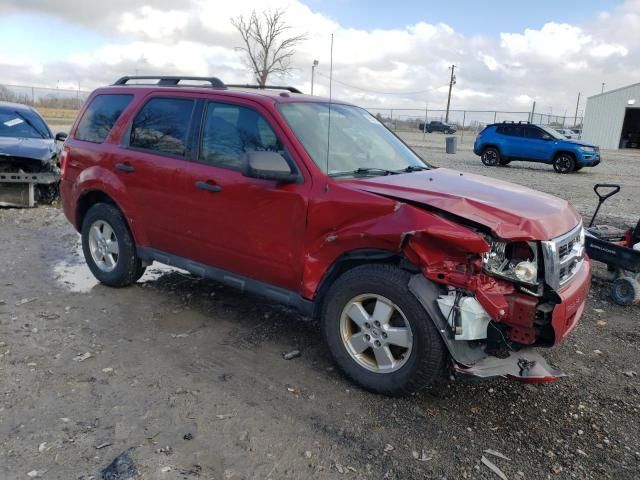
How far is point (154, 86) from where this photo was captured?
5.07 metres

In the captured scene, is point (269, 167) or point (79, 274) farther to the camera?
point (79, 274)

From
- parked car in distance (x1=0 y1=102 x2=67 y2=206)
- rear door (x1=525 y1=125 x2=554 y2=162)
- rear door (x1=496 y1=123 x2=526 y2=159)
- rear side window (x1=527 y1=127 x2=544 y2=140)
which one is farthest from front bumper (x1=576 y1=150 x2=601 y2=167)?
parked car in distance (x1=0 y1=102 x2=67 y2=206)

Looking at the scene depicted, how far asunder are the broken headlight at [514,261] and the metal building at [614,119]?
4169 cm

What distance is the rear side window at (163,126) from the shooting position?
457cm

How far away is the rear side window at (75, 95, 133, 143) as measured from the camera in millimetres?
5234

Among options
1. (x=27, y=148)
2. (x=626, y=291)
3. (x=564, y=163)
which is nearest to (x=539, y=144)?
(x=564, y=163)

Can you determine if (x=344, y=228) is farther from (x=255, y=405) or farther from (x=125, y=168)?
(x=125, y=168)

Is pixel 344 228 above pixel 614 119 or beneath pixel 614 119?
beneath

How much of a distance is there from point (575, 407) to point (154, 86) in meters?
4.38

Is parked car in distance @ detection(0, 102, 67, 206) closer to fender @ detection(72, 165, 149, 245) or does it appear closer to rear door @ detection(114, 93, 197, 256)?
fender @ detection(72, 165, 149, 245)

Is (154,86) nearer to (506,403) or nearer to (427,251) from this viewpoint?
(427,251)

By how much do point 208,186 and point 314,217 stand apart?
3.47ft

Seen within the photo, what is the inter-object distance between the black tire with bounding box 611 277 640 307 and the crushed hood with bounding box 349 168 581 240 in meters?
1.93

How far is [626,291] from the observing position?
5359 mm
